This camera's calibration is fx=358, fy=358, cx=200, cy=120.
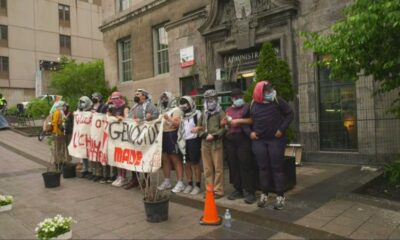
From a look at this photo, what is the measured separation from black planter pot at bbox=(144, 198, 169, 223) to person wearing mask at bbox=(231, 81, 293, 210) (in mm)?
1632

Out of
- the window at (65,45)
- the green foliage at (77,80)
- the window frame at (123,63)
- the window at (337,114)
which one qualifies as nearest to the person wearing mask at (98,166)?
the window at (337,114)

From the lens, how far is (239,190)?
21.9 feet

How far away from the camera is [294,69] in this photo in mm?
10617

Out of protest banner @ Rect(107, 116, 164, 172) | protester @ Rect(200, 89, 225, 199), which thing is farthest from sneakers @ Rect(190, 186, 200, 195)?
protest banner @ Rect(107, 116, 164, 172)

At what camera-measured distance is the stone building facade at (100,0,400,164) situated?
9062mm

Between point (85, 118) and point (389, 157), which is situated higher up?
point (85, 118)

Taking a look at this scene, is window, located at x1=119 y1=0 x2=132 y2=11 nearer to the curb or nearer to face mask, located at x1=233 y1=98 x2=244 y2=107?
face mask, located at x1=233 y1=98 x2=244 y2=107

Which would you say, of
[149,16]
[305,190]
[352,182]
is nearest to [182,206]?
[305,190]

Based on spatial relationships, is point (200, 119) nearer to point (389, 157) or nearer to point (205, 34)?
point (389, 157)

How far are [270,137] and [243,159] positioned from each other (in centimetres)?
71

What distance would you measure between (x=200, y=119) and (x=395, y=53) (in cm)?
346

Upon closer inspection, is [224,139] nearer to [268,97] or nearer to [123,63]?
[268,97]

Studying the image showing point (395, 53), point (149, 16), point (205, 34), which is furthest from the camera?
point (149, 16)

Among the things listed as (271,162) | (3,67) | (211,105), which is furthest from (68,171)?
(3,67)
